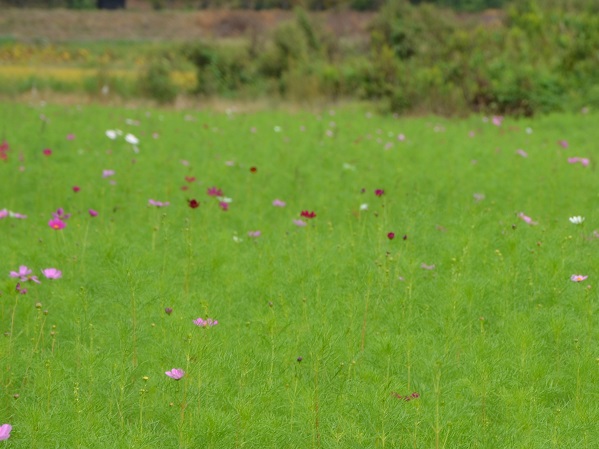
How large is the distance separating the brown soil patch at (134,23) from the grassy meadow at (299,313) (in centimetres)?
3547

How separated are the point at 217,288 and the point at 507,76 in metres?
12.2

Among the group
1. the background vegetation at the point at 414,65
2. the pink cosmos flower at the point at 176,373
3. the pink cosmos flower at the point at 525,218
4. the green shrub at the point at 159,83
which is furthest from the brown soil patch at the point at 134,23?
the pink cosmos flower at the point at 176,373

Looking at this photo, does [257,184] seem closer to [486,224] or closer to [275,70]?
[486,224]

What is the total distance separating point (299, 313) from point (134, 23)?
45013 mm

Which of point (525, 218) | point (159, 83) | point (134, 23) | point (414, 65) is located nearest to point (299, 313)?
point (525, 218)

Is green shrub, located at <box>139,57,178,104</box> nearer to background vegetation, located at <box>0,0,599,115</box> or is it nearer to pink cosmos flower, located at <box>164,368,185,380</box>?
background vegetation, located at <box>0,0,599,115</box>

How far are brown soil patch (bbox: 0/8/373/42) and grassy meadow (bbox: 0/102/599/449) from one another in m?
35.5

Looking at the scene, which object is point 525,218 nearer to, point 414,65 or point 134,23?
point 414,65

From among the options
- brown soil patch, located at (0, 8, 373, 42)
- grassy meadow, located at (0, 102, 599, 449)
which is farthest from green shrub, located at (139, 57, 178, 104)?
brown soil patch, located at (0, 8, 373, 42)

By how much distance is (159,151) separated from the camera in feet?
35.2

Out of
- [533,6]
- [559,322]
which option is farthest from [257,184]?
[533,6]

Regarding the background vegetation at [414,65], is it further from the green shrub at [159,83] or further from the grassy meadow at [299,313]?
the grassy meadow at [299,313]

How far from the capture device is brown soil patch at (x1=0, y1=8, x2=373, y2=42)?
43.8 meters

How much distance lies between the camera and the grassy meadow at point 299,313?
10.8ft
